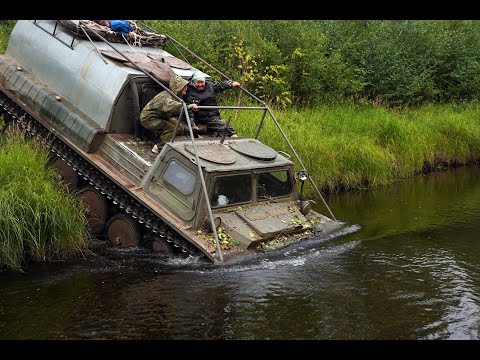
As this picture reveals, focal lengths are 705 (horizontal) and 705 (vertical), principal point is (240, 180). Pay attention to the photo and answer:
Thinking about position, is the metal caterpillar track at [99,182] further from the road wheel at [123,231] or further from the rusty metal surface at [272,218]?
the rusty metal surface at [272,218]

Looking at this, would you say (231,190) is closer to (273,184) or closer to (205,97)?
(273,184)

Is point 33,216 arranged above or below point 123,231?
above

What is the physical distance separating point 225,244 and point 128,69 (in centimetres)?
370

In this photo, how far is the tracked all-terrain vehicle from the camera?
10.5m

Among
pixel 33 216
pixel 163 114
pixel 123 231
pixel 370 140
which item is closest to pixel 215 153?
pixel 163 114

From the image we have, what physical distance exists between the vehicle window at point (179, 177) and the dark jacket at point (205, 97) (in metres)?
1.62

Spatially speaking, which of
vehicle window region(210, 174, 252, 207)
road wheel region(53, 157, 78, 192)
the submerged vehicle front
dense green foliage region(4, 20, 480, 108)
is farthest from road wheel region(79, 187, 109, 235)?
dense green foliage region(4, 20, 480, 108)

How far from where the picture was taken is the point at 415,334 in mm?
8023

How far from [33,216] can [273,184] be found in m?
3.88

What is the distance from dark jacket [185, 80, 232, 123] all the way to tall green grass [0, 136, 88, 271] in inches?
106

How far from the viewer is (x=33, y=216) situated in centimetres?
985

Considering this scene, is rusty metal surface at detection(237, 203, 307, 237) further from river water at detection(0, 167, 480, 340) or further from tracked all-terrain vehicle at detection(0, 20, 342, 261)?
river water at detection(0, 167, 480, 340)

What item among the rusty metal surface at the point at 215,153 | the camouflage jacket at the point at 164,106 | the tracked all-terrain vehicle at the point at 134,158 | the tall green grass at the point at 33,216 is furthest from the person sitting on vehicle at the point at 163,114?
the tall green grass at the point at 33,216

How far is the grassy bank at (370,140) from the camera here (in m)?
15.7
